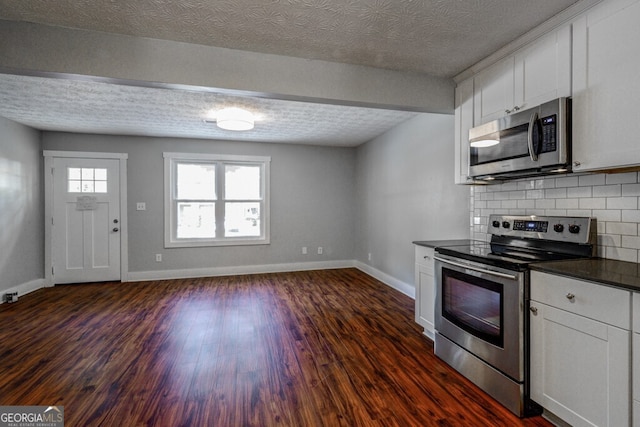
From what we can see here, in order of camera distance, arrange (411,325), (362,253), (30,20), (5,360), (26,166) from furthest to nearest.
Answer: (362,253), (26,166), (411,325), (5,360), (30,20)

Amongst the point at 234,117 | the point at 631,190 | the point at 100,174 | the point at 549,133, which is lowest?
the point at 631,190

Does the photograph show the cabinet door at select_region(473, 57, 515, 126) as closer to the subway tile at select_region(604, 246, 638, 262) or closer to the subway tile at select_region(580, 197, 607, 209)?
the subway tile at select_region(580, 197, 607, 209)

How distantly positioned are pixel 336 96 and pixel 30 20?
211 centimetres

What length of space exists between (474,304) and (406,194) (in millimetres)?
2358

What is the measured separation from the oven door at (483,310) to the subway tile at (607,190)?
786 millimetres

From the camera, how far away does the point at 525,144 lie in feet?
6.81

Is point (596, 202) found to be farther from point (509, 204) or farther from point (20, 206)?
point (20, 206)

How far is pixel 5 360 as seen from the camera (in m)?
2.45

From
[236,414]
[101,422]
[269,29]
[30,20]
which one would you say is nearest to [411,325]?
[236,414]

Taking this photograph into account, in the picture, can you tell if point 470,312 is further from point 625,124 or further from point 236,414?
point 236,414

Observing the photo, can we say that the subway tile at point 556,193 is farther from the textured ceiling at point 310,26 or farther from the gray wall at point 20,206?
the gray wall at point 20,206

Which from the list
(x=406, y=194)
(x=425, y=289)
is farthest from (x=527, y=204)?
(x=406, y=194)

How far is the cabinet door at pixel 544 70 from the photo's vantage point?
189 centimetres

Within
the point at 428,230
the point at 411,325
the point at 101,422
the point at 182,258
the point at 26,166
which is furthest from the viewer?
the point at 182,258
